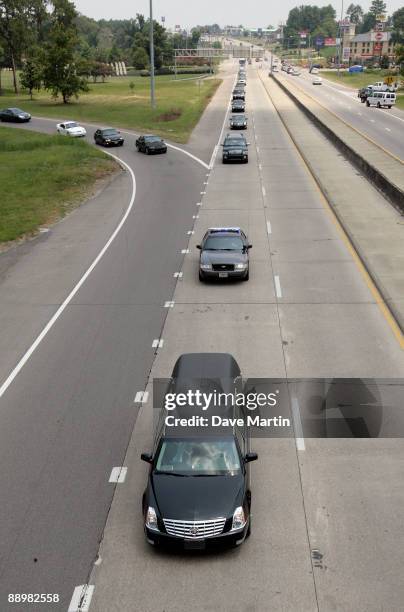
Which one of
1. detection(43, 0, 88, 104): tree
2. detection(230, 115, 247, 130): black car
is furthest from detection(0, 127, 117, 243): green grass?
detection(43, 0, 88, 104): tree

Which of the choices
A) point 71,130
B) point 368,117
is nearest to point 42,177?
point 71,130

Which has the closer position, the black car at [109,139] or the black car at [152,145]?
the black car at [152,145]

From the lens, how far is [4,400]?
44.6ft

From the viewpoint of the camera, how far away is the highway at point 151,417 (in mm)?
8727

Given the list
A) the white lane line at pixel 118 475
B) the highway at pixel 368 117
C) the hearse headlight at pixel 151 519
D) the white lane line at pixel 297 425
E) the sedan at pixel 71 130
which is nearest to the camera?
the hearse headlight at pixel 151 519

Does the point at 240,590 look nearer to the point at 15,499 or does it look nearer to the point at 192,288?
the point at 15,499

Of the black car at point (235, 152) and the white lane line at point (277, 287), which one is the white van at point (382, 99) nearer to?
the black car at point (235, 152)

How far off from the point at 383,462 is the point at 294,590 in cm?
345

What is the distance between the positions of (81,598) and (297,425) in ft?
17.8

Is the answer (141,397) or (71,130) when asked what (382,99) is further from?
(141,397)

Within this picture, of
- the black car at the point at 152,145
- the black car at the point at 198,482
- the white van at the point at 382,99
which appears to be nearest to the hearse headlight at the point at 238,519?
the black car at the point at 198,482

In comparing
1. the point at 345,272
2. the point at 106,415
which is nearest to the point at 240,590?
the point at 106,415

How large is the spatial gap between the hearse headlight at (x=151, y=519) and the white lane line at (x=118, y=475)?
1.63 meters

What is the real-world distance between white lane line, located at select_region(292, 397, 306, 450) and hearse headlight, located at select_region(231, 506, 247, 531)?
272cm
